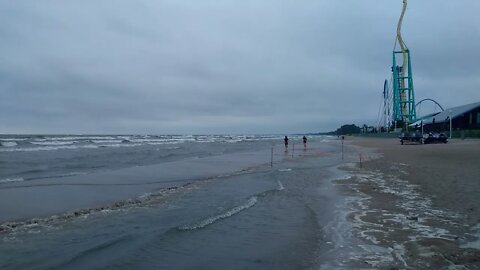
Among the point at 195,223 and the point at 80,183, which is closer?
the point at 195,223

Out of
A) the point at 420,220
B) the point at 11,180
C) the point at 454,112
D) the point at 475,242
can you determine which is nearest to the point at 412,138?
the point at 454,112

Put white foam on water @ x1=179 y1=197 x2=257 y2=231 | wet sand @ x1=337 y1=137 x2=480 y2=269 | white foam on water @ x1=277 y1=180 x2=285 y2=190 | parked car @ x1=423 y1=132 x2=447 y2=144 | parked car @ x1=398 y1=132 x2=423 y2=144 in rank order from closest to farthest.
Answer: wet sand @ x1=337 y1=137 x2=480 y2=269 → white foam on water @ x1=179 y1=197 x2=257 y2=231 → white foam on water @ x1=277 y1=180 x2=285 y2=190 → parked car @ x1=423 y1=132 x2=447 y2=144 → parked car @ x1=398 y1=132 x2=423 y2=144

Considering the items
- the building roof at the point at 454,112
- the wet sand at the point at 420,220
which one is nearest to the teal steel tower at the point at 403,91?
the building roof at the point at 454,112

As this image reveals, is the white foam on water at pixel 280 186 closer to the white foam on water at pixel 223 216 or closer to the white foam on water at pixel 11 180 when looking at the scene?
the white foam on water at pixel 223 216

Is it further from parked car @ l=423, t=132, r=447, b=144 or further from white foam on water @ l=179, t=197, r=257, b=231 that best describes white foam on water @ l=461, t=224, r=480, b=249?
parked car @ l=423, t=132, r=447, b=144

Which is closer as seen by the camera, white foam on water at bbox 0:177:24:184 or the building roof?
white foam on water at bbox 0:177:24:184

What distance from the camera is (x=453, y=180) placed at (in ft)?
43.2

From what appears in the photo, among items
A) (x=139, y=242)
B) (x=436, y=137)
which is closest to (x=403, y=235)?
(x=139, y=242)

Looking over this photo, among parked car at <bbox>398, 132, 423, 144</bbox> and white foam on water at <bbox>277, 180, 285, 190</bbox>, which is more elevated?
parked car at <bbox>398, 132, 423, 144</bbox>

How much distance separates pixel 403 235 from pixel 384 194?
4.91 meters

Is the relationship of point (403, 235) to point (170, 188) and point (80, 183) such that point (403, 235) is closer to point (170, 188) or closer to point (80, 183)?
point (170, 188)

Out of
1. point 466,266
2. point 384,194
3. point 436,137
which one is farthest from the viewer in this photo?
point 436,137

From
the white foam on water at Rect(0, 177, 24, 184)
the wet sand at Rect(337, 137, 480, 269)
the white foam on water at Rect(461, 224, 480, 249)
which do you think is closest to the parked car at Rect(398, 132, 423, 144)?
the wet sand at Rect(337, 137, 480, 269)

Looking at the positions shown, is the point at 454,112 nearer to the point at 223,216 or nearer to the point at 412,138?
the point at 412,138
